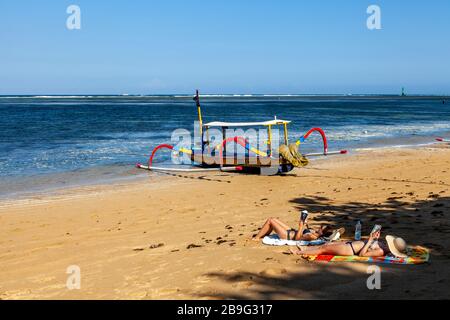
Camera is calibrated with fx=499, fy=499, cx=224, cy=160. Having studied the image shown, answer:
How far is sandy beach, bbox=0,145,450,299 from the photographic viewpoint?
585 centimetres

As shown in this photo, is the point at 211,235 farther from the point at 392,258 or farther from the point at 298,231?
the point at 392,258

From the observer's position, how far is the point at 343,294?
5.37 metres

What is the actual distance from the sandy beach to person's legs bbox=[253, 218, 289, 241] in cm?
32

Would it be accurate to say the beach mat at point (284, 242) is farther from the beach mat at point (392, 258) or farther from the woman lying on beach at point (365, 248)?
the beach mat at point (392, 258)

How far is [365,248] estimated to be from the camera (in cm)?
654

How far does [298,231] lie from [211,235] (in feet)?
5.57

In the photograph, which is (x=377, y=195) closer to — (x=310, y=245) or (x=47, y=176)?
(x=310, y=245)

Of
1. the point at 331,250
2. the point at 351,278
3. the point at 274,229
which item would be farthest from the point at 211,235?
the point at 351,278

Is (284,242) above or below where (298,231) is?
below

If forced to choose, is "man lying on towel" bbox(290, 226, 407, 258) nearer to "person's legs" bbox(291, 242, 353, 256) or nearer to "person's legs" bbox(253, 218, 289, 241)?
"person's legs" bbox(291, 242, 353, 256)

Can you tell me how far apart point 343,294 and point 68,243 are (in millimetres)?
5045

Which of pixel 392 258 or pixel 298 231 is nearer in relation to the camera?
pixel 392 258

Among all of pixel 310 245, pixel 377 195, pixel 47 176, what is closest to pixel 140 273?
pixel 310 245

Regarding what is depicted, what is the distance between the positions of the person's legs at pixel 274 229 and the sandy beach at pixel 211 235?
322 millimetres
